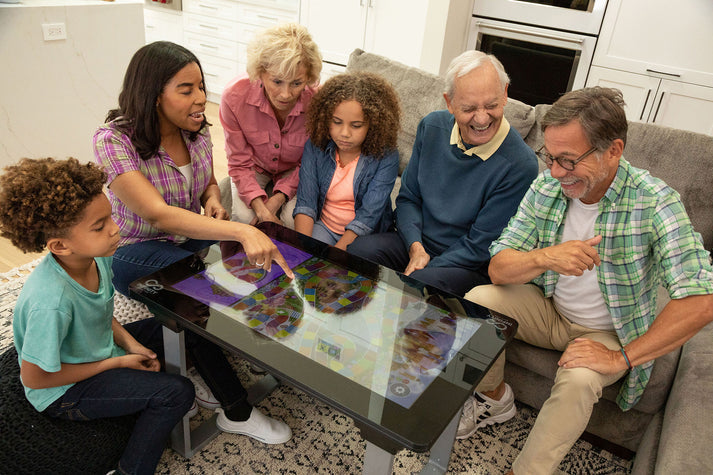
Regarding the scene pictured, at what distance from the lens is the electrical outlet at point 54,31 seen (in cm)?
308

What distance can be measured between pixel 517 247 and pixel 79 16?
2858mm

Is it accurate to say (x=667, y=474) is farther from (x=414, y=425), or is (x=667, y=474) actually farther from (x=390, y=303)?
(x=390, y=303)

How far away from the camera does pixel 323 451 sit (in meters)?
1.69

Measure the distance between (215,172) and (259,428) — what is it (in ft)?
7.18

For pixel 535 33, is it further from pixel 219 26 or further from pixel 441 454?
pixel 441 454

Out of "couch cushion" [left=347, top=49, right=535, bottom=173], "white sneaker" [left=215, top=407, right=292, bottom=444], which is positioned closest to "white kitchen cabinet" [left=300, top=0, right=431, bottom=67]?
"couch cushion" [left=347, top=49, right=535, bottom=173]

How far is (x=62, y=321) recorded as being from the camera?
1281 mm

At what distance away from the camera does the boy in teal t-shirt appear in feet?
4.13

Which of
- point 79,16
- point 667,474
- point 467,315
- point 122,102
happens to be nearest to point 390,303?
point 467,315

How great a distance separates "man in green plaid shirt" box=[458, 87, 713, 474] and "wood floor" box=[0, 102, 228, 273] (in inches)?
81.3

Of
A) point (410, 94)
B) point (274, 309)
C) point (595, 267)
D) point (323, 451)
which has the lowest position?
point (323, 451)

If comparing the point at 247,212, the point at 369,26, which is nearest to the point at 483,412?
the point at 247,212

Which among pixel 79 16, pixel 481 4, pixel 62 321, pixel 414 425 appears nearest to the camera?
pixel 414 425

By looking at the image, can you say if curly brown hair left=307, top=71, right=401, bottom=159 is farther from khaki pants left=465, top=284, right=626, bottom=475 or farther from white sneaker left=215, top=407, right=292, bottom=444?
white sneaker left=215, top=407, right=292, bottom=444
